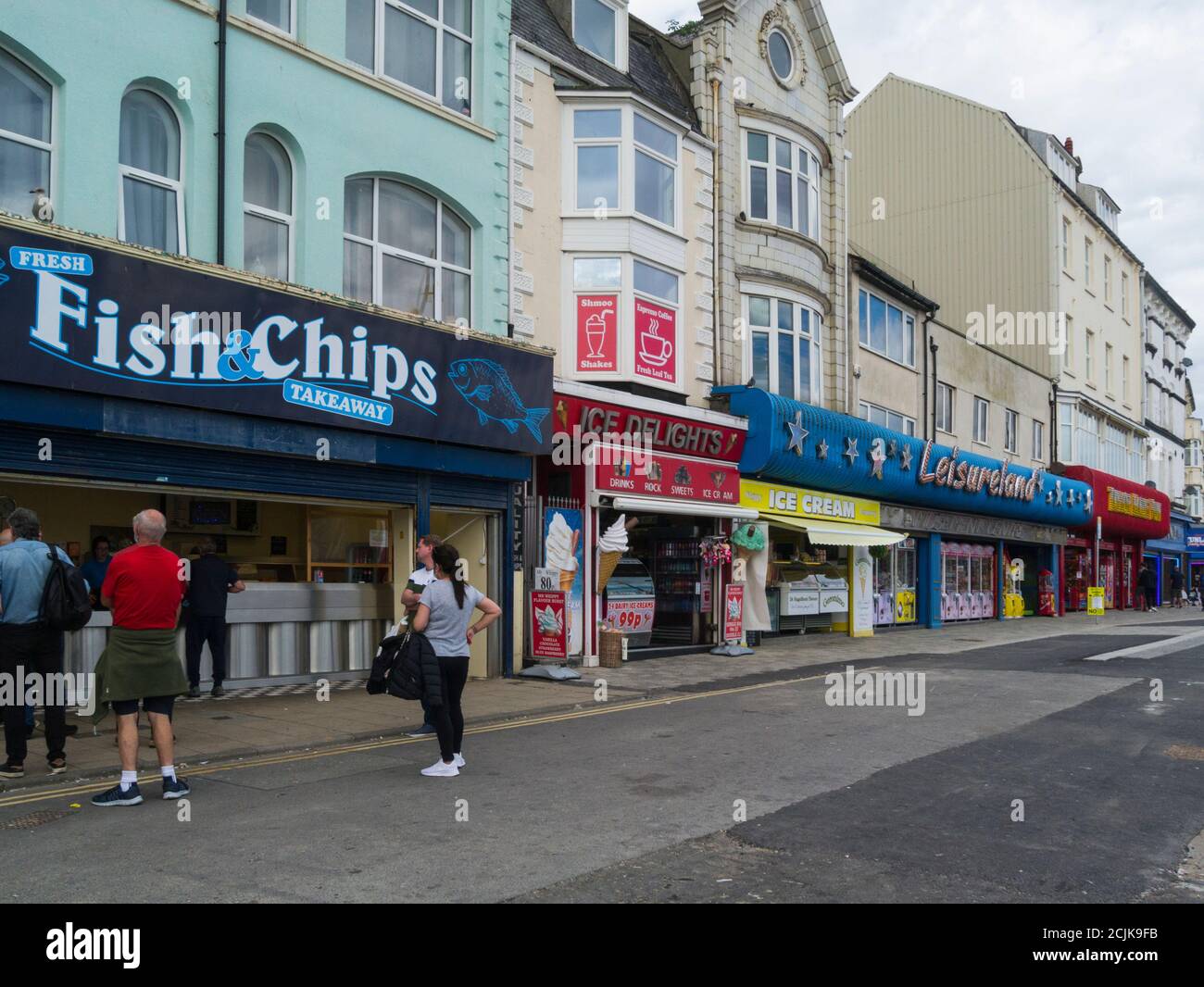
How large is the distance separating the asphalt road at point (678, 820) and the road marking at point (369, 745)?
8 cm

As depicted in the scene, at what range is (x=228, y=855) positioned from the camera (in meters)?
6.02

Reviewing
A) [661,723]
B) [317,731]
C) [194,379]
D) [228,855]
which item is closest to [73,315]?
[194,379]

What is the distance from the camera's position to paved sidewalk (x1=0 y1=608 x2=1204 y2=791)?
9336 mm

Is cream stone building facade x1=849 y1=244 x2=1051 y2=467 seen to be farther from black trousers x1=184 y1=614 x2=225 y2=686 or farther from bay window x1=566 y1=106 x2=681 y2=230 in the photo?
black trousers x1=184 y1=614 x2=225 y2=686

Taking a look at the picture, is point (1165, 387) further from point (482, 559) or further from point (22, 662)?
point (22, 662)

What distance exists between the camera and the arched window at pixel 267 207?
13.0m

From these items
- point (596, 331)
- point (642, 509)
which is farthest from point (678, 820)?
point (596, 331)

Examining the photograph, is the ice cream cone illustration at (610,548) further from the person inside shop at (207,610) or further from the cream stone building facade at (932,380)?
the cream stone building facade at (932,380)

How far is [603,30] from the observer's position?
65.9ft

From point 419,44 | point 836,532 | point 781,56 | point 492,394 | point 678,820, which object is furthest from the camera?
point 781,56

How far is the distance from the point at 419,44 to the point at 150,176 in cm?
514

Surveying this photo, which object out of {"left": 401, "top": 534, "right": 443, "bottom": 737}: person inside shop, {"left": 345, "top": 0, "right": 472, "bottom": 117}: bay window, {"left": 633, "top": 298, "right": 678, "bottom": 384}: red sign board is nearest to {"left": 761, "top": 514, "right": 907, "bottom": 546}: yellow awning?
{"left": 633, "top": 298, "right": 678, "bottom": 384}: red sign board

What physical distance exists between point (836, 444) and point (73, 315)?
55.0 ft

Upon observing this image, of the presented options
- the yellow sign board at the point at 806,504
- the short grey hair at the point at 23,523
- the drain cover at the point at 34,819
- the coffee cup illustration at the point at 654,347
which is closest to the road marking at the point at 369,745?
the drain cover at the point at 34,819
